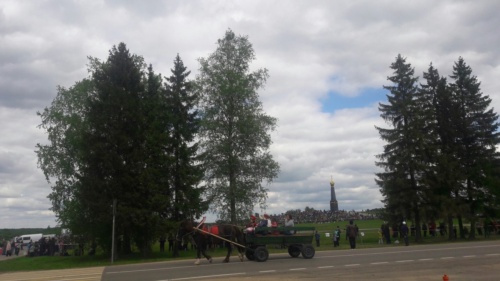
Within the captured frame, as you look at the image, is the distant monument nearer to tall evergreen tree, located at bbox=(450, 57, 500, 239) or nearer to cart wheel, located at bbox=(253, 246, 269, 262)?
tall evergreen tree, located at bbox=(450, 57, 500, 239)

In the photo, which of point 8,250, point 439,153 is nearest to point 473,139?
point 439,153

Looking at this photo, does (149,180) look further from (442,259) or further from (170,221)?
(442,259)

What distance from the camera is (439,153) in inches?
1521

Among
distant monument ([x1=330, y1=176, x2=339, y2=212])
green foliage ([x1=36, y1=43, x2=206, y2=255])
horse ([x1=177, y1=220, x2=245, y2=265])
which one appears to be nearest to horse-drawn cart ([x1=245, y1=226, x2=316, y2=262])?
horse ([x1=177, y1=220, x2=245, y2=265])

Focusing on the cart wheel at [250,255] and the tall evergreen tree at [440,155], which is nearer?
the cart wheel at [250,255]

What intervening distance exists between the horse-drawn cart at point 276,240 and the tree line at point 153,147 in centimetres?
1055

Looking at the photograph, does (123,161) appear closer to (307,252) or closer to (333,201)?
(307,252)

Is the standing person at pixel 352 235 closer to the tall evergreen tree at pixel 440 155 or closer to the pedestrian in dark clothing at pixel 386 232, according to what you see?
the pedestrian in dark clothing at pixel 386 232

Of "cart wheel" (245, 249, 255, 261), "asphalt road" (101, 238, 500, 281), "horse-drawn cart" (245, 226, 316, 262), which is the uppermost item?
"horse-drawn cart" (245, 226, 316, 262)

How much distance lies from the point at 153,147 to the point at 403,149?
64.4 feet

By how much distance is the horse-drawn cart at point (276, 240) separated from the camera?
20.2 m

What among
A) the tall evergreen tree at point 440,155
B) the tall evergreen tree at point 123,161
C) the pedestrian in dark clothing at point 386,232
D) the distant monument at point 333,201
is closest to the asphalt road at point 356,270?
the tall evergreen tree at point 123,161

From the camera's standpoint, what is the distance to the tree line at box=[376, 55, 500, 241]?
3769cm

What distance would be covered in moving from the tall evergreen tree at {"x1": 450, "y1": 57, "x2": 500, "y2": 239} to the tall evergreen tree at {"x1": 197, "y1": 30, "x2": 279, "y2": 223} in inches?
603
